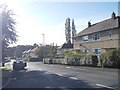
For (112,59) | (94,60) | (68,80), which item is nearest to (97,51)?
(94,60)

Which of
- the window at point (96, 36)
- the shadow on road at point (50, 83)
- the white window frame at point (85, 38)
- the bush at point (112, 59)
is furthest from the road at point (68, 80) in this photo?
the white window frame at point (85, 38)

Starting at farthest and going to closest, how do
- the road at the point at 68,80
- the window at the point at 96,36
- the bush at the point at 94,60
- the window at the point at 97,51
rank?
1. the window at the point at 96,36
2. the window at the point at 97,51
3. the bush at the point at 94,60
4. the road at the point at 68,80

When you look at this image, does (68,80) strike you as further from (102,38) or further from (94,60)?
(102,38)

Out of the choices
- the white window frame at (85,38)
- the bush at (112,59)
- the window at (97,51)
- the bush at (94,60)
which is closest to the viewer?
the bush at (112,59)

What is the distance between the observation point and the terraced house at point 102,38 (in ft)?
167

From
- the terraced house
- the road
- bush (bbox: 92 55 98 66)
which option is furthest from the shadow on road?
the terraced house

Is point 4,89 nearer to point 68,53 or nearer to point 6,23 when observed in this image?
point 6,23

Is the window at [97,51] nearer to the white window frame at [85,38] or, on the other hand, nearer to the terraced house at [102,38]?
the terraced house at [102,38]

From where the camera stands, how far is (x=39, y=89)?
16.4 metres

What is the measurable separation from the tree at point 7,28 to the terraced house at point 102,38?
18226 mm

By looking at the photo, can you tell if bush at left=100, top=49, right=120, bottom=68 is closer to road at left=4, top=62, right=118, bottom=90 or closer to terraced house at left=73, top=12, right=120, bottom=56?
road at left=4, top=62, right=118, bottom=90

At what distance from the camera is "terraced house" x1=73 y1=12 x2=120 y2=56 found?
51.0 m

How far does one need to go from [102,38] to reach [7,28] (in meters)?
22.2

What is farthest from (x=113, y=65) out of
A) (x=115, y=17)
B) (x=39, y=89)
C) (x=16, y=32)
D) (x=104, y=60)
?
(x=39, y=89)
